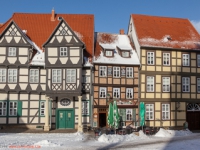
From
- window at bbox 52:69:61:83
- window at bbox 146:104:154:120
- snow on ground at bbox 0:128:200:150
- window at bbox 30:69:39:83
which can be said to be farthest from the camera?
window at bbox 146:104:154:120

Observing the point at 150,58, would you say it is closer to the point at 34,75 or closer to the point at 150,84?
the point at 150,84

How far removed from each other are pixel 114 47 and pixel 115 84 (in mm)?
4365

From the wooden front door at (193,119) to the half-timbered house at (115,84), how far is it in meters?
5.73

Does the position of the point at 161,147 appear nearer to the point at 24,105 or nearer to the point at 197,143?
the point at 197,143

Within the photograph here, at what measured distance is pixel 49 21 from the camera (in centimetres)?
3425

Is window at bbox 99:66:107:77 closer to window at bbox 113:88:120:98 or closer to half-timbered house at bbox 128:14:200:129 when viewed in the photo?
window at bbox 113:88:120:98

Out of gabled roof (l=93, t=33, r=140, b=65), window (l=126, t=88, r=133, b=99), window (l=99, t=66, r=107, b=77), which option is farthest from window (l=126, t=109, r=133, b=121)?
gabled roof (l=93, t=33, r=140, b=65)

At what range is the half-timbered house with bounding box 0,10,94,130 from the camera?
29.2 metres

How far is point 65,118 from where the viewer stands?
30.2 meters

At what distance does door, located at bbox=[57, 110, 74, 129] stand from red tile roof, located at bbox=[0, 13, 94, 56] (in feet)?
20.3

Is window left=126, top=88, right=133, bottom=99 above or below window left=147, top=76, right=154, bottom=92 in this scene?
below

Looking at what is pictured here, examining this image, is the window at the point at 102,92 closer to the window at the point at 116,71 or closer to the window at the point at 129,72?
the window at the point at 116,71

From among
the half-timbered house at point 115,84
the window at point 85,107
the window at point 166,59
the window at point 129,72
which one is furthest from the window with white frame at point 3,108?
the window at point 166,59

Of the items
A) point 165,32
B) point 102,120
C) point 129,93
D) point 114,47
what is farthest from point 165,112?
point 165,32
